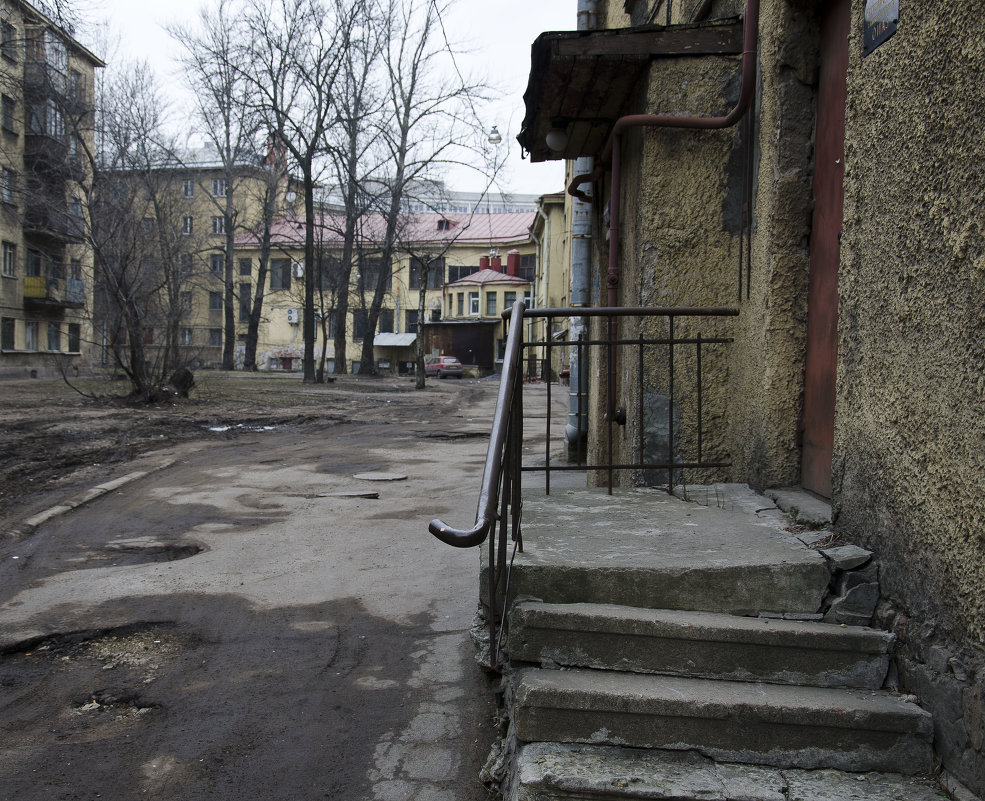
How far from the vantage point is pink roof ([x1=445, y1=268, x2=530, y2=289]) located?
A: 48094 millimetres

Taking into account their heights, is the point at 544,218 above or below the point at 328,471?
above

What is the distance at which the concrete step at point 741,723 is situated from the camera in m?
2.29

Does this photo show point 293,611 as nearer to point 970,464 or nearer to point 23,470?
point 970,464

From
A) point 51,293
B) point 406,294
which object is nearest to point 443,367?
point 406,294

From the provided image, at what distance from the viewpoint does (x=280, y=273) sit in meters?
54.0

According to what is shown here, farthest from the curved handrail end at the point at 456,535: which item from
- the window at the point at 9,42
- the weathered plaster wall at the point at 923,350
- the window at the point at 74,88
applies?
the window at the point at 74,88

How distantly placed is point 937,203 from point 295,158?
27.3 m

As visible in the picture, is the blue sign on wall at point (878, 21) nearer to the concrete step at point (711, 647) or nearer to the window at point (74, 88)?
the concrete step at point (711, 647)

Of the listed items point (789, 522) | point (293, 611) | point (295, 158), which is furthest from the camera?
point (295, 158)

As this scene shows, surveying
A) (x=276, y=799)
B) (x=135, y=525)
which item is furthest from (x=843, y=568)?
(x=135, y=525)

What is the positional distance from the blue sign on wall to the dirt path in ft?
9.07

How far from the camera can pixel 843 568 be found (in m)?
2.72

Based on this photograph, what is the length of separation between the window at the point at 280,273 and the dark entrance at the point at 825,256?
50.4m

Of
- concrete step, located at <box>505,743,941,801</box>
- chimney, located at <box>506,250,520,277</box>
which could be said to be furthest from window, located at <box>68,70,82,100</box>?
chimney, located at <box>506,250,520,277</box>
